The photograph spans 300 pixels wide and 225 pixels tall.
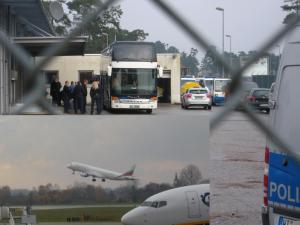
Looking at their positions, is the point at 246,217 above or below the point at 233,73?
below

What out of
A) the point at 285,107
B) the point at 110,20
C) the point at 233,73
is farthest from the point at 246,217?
the point at 233,73

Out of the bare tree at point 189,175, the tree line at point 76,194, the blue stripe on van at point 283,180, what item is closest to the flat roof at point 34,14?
the tree line at point 76,194

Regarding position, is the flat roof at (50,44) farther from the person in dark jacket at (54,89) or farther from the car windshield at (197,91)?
the car windshield at (197,91)

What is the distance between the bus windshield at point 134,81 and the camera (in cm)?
2162

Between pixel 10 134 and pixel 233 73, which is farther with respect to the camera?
pixel 10 134

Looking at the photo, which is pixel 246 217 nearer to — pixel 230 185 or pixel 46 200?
pixel 230 185

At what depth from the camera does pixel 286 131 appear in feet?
15.0

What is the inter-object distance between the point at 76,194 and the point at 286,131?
159cm

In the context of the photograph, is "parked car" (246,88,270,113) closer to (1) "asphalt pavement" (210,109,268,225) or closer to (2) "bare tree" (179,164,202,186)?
(1) "asphalt pavement" (210,109,268,225)

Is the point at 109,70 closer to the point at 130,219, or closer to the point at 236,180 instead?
the point at 236,180

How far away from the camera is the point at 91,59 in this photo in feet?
93.7

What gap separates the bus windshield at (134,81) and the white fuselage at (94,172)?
55.2 ft

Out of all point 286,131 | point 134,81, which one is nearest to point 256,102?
point 286,131

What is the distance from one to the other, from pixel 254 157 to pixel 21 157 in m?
11.2
